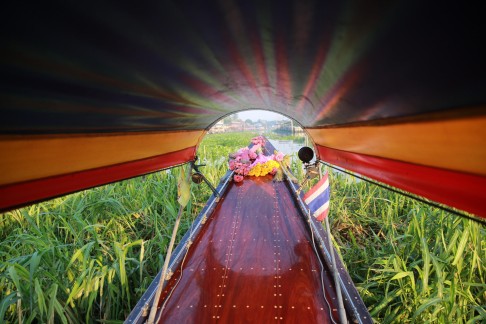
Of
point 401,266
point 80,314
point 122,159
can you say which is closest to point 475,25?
point 122,159

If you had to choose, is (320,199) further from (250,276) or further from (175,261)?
(175,261)

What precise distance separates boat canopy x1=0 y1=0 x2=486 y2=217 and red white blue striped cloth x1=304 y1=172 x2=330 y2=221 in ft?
2.42

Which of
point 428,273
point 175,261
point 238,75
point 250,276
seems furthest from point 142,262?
point 428,273

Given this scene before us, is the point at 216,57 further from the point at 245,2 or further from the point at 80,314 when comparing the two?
the point at 80,314

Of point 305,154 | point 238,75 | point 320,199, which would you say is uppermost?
point 238,75

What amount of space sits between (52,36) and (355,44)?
91cm

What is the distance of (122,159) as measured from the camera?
148 centimetres

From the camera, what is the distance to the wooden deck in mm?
1829

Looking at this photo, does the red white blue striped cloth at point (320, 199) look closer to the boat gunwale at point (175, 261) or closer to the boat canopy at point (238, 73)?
the boat canopy at point (238, 73)

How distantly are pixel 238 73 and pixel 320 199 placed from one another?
1380 mm

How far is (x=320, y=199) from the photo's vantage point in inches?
83.7

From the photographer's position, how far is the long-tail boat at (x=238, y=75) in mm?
602

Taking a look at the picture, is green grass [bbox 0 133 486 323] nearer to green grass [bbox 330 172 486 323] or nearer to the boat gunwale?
green grass [bbox 330 172 486 323]

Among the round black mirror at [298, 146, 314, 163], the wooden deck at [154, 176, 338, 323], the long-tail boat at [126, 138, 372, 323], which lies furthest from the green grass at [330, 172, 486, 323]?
the round black mirror at [298, 146, 314, 163]
